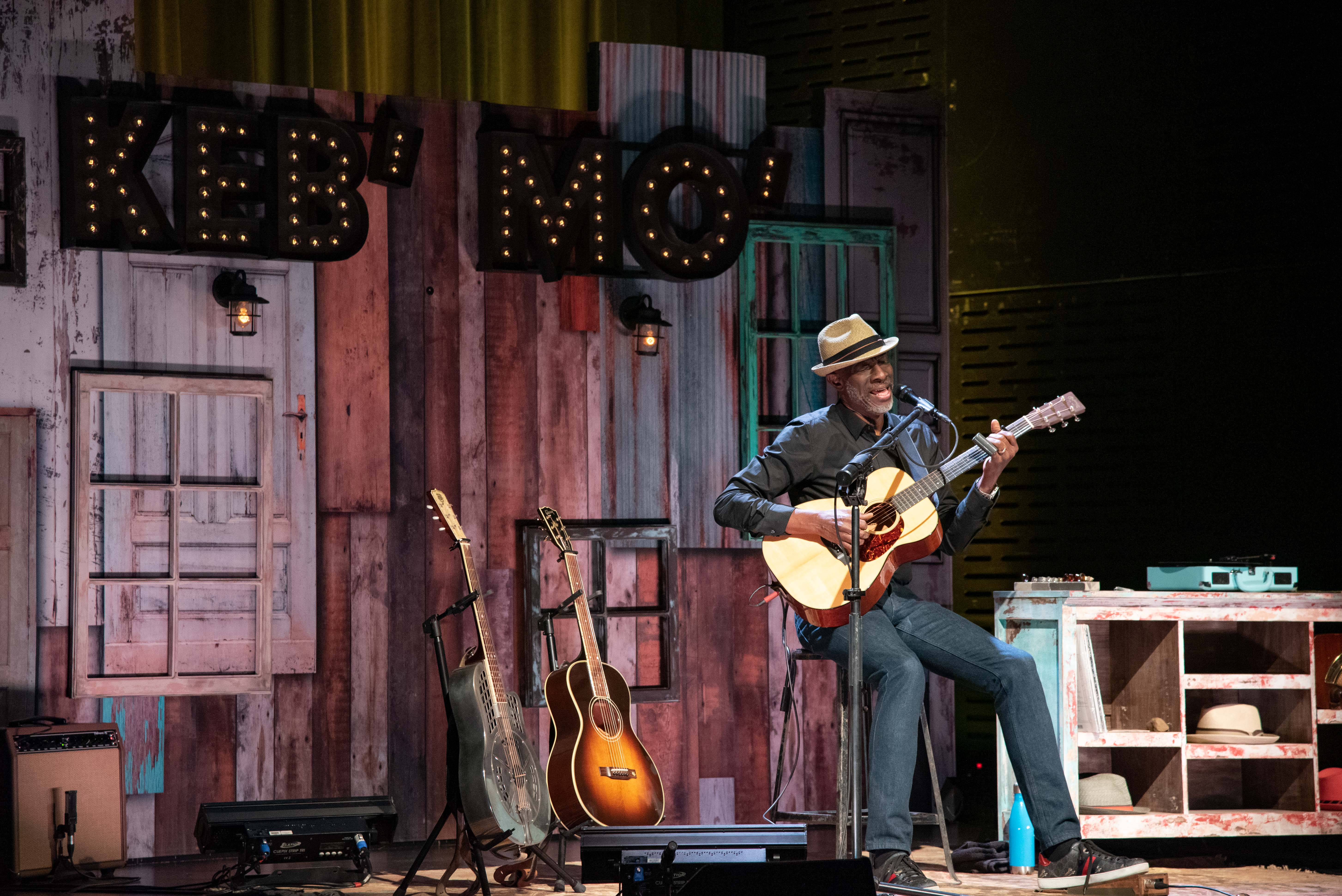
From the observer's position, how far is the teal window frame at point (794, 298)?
608cm

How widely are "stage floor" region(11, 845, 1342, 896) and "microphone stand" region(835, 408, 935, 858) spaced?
28.1 inches

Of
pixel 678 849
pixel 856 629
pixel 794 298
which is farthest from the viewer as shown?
pixel 794 298

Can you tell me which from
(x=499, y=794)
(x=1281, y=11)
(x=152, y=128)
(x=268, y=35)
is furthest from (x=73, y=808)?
(x=1281, y=11)

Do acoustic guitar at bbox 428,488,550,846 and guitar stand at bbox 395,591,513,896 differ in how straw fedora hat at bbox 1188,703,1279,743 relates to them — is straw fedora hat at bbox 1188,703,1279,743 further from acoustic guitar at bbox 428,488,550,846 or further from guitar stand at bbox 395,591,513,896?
guitar stand at bbox 395,591,513,896

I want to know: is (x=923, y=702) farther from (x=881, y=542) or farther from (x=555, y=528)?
(x=555, y=528)

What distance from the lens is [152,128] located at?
540 cm

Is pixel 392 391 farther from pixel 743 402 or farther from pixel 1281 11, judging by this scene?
pixel 1281 11

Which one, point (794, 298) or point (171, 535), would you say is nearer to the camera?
point (171, 535)

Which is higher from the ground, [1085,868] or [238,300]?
[238,300]

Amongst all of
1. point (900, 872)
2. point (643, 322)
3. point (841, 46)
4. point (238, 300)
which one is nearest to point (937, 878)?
point (900, 872)

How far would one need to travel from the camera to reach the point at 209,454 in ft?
18.2

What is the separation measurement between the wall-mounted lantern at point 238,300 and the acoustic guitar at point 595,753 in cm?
178

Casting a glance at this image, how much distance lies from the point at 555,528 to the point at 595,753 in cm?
86

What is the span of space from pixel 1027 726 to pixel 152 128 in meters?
3.84
